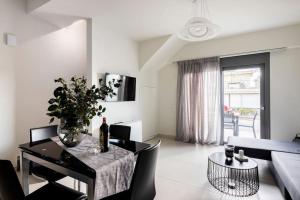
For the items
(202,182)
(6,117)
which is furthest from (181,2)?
(6,117)

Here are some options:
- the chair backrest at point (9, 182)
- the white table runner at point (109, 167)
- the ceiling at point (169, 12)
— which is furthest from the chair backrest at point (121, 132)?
the ceiling at point (169, 12)

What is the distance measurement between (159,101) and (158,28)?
2313mm

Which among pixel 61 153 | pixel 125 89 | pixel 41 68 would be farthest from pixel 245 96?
pixel 41 68

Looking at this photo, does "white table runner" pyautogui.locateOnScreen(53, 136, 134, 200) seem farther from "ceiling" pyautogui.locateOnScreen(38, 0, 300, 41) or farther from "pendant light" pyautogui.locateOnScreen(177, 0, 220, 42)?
"ceiling" pyautogui.locateOnScreen(38, 0, 300, 41)

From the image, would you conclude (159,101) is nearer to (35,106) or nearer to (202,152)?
(202,152)

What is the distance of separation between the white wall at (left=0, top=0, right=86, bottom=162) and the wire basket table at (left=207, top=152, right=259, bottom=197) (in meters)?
3.08

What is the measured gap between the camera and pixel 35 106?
3.04 m

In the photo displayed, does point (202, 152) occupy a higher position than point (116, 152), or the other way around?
point (116, 152)

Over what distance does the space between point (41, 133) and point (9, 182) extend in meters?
1.06

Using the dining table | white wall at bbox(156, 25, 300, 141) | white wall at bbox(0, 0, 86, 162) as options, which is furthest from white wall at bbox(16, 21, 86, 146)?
white wall at bbox(156, 25, 300, 141)

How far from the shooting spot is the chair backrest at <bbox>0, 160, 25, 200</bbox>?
3.32 feet

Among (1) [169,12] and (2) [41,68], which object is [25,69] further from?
(1) [169,12]

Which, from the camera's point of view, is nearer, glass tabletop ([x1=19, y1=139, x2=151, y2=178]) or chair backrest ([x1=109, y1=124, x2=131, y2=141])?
glass tabletop ([x1=19, y1=139, x2=151, y2=178])

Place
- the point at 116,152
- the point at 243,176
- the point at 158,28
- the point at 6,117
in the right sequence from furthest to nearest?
the point at 158,28, the point at 6,117, the point at 243,176, the point at 116,152
